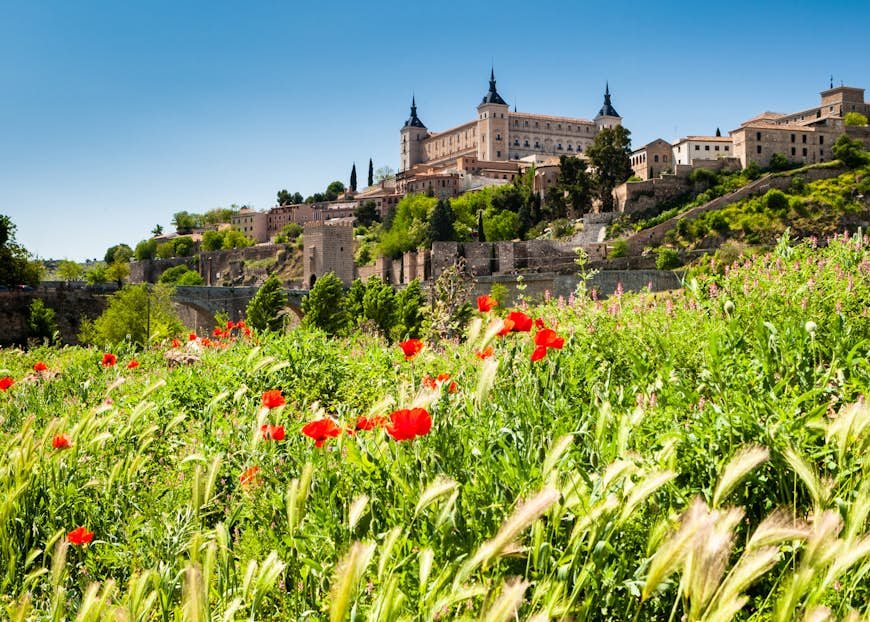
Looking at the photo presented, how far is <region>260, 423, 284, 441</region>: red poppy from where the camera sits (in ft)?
10.7

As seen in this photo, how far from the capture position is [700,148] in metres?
70.1

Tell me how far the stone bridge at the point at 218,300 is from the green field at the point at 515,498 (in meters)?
44.9

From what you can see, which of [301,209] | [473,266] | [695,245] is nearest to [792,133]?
[695,245]

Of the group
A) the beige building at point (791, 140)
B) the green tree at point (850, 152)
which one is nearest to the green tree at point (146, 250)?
the beige building at point (791, 140)

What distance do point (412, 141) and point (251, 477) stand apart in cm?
11827

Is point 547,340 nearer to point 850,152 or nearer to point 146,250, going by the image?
point 850,152

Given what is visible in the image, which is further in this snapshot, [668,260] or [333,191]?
[333,191]

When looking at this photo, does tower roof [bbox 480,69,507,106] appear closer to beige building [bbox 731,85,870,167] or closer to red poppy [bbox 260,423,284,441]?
beige building [bbox 731,85,870,167]

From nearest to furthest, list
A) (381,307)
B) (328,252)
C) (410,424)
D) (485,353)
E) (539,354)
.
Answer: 1. (410,424)
2. (539,354)
3. (485,353)
4. (381,307)
5. (328,252)

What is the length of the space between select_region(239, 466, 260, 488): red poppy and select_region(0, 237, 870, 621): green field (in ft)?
0.07

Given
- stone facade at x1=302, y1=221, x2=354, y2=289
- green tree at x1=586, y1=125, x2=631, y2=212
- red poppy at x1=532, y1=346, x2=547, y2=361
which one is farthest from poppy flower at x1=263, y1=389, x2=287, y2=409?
green tree at x1=586, y1=125, x2=631, y2=212

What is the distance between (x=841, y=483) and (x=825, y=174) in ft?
211

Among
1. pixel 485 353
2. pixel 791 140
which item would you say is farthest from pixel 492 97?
pixel 485 353

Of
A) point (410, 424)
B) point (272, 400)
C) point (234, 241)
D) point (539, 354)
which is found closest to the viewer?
point (410, 424)
